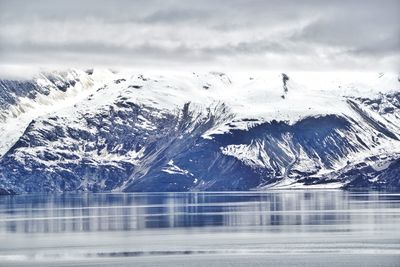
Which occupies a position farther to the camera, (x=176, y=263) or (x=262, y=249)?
(x=262, y=249)

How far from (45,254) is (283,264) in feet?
152

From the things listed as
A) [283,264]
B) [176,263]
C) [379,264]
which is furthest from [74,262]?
[379,264]

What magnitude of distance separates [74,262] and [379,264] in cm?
5036

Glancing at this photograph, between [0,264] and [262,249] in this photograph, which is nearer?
[0,264]

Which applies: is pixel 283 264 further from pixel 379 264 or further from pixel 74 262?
pixel 74 262

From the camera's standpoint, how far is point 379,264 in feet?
557

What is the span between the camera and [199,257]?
611 ft

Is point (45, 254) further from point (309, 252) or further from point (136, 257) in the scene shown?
point (309, 252)

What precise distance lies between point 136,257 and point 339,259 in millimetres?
34972

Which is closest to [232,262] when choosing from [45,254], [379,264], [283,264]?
[283,264]

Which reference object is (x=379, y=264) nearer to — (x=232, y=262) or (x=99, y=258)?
(x=232, y=262)

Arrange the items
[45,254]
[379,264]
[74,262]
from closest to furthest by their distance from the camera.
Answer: [379,264], [74,262], [45,254]

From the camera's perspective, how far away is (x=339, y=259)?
178625 mm


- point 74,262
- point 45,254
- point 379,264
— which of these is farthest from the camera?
point 45,254
